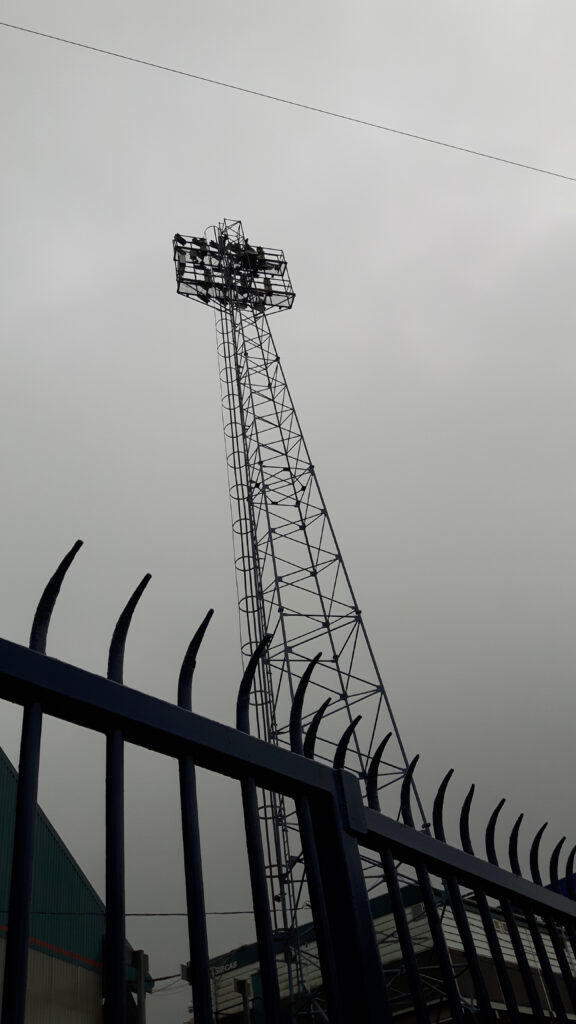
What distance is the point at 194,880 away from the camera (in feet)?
5.99

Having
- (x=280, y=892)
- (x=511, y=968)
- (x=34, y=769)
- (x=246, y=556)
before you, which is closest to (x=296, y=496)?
(x=246, y=556)

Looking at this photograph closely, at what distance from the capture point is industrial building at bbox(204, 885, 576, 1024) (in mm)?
14156

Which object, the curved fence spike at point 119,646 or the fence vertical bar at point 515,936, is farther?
the fence vertical bar at point 515,936

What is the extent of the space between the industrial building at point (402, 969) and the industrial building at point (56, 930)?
2673 mm

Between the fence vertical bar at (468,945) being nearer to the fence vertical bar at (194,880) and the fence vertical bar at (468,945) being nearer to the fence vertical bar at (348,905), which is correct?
the fence vertical bar at (348,905)

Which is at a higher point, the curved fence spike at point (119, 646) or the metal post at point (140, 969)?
the metal post at point (140, 969)

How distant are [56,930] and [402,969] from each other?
19.6ft

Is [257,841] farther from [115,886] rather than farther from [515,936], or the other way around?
[515,936]

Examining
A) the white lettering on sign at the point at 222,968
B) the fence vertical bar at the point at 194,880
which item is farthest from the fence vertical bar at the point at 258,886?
the white lettering on sign at the point at 222,968

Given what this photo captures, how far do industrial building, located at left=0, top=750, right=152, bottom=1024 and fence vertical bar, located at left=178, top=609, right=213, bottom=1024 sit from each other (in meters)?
11.9

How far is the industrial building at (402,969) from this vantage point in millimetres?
14156

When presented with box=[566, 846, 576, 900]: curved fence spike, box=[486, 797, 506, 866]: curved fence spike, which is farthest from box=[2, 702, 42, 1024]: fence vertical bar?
box=[566, 846, 576, 900]: curved fence spike

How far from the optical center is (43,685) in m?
1.74

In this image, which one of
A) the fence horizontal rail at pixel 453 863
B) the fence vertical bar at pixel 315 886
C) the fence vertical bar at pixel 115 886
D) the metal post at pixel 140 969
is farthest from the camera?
the metal post at pixel 140 969
